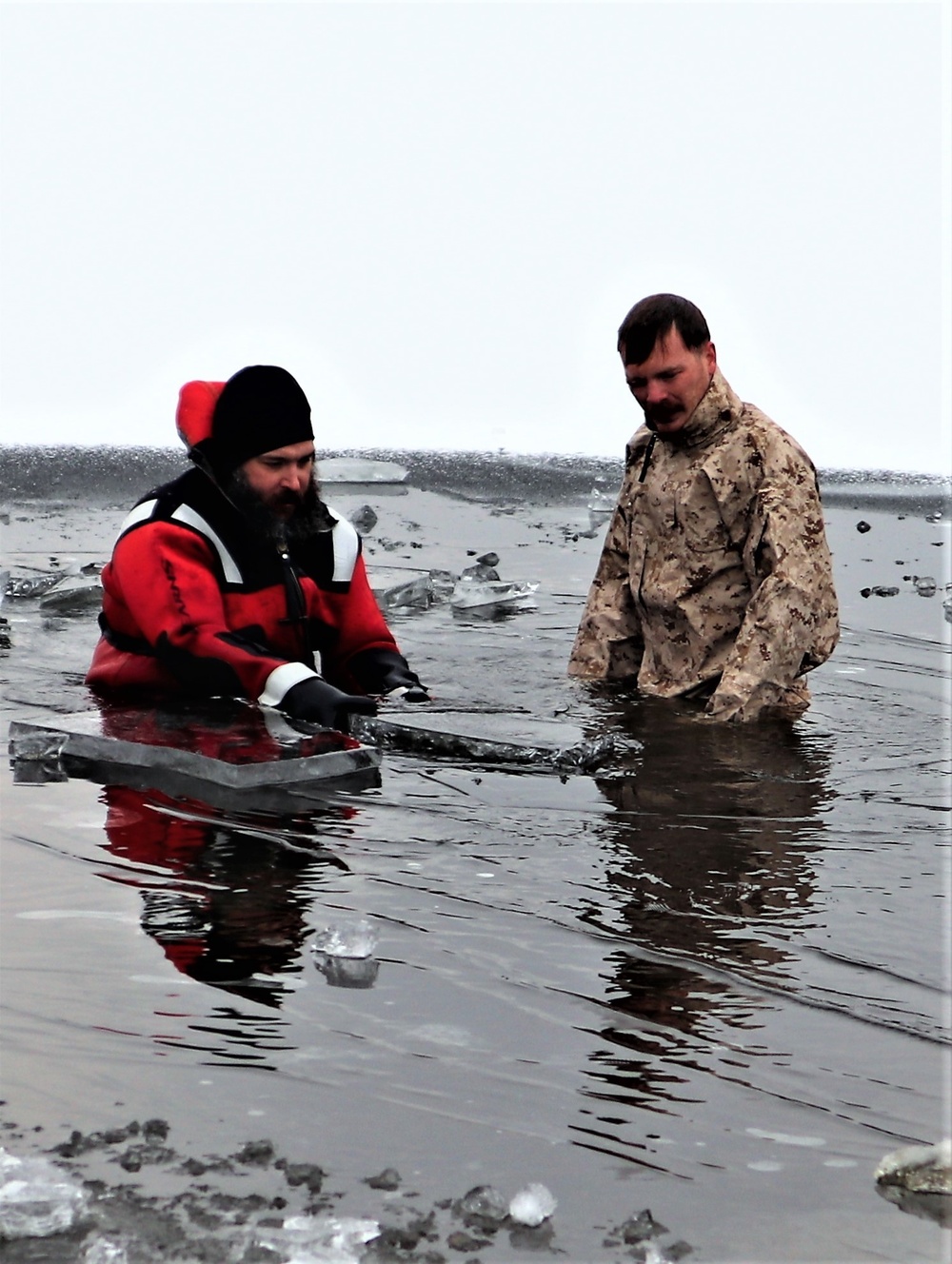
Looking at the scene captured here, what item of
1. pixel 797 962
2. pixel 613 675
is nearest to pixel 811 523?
pixel 613 675

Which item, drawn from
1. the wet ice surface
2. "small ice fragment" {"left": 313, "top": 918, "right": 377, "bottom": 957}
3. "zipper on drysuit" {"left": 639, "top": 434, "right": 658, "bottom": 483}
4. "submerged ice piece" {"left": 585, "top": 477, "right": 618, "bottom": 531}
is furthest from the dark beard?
"submerged ice piece" {"left": 585, "top": 477, "right": 618, "bottom": 531}

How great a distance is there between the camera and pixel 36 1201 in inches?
82.7

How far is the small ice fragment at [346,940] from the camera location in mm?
3096

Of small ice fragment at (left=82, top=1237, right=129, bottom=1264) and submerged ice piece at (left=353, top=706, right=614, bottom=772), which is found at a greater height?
submerged ice piece at (left=353, top=706, right=614, bottom=772)

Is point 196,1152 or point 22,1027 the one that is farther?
point 22,1027

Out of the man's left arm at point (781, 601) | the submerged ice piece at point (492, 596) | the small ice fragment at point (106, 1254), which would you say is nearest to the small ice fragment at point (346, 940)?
the small ice fragment at point (106, 1254)

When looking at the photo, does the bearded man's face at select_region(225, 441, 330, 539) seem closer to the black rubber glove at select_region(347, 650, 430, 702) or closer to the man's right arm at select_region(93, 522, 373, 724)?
the man's right arm at select_region(93, 522, 373, 724)

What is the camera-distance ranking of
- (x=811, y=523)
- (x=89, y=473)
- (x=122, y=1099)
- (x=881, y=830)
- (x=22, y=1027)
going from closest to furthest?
(x=122, y=1099) → (x=22, y=1027) → (x=881, y=830) → (x=811, y=523) → (x=89, y=473)

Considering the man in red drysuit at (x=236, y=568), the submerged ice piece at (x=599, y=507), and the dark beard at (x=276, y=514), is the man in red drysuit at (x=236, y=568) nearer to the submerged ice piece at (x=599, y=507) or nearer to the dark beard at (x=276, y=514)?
the dark beard at (x=276, y=514)

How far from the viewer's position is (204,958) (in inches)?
122

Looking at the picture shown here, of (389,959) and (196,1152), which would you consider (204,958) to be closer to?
(389,959)

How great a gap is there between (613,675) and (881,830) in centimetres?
255

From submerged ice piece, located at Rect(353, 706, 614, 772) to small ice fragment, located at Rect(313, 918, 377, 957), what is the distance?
2.07m

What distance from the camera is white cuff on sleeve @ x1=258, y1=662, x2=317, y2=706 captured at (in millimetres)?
5188
